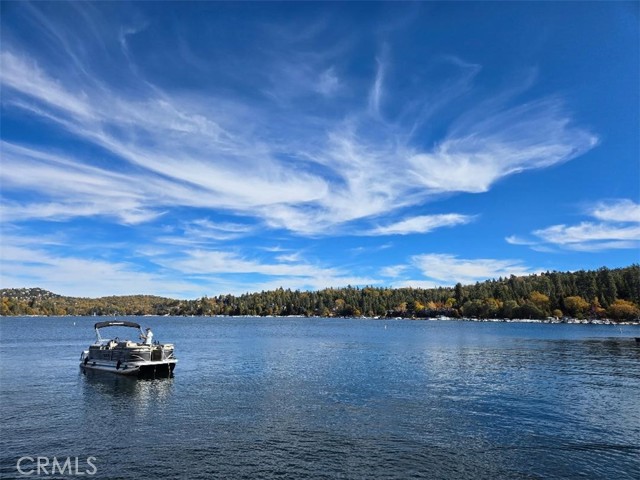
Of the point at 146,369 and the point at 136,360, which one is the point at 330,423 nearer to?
the point at 146,369

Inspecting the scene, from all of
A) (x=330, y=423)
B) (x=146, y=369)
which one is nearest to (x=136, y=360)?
(x=146, y=369)

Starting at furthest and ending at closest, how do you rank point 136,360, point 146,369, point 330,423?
point 136,360, point 146,369, point 330,423

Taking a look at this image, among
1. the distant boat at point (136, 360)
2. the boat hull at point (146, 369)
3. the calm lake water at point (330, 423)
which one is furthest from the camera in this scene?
the distant boat at point (136, 360)

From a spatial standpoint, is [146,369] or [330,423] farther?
[146,369]

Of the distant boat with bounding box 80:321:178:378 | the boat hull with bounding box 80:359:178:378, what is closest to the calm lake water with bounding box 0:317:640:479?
the boat hull with bounding box 80:359:178:378

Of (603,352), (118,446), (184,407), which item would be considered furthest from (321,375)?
(603,352)

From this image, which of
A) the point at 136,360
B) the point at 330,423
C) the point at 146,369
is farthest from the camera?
the point at 136,360

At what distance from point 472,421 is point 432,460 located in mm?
10770

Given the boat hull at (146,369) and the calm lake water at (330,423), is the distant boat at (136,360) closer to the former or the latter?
the boat hull at (146,369)

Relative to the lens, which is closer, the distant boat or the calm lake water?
the calm lake water

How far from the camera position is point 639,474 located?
2519 cm

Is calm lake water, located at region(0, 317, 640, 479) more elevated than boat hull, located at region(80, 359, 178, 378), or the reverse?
boat hull, located at region(80, 359, 178, 378)

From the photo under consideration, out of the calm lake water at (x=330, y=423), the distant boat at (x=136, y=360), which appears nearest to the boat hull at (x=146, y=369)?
the distant boat at (x=136, y=360)

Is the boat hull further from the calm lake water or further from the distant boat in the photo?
the calm lake water
